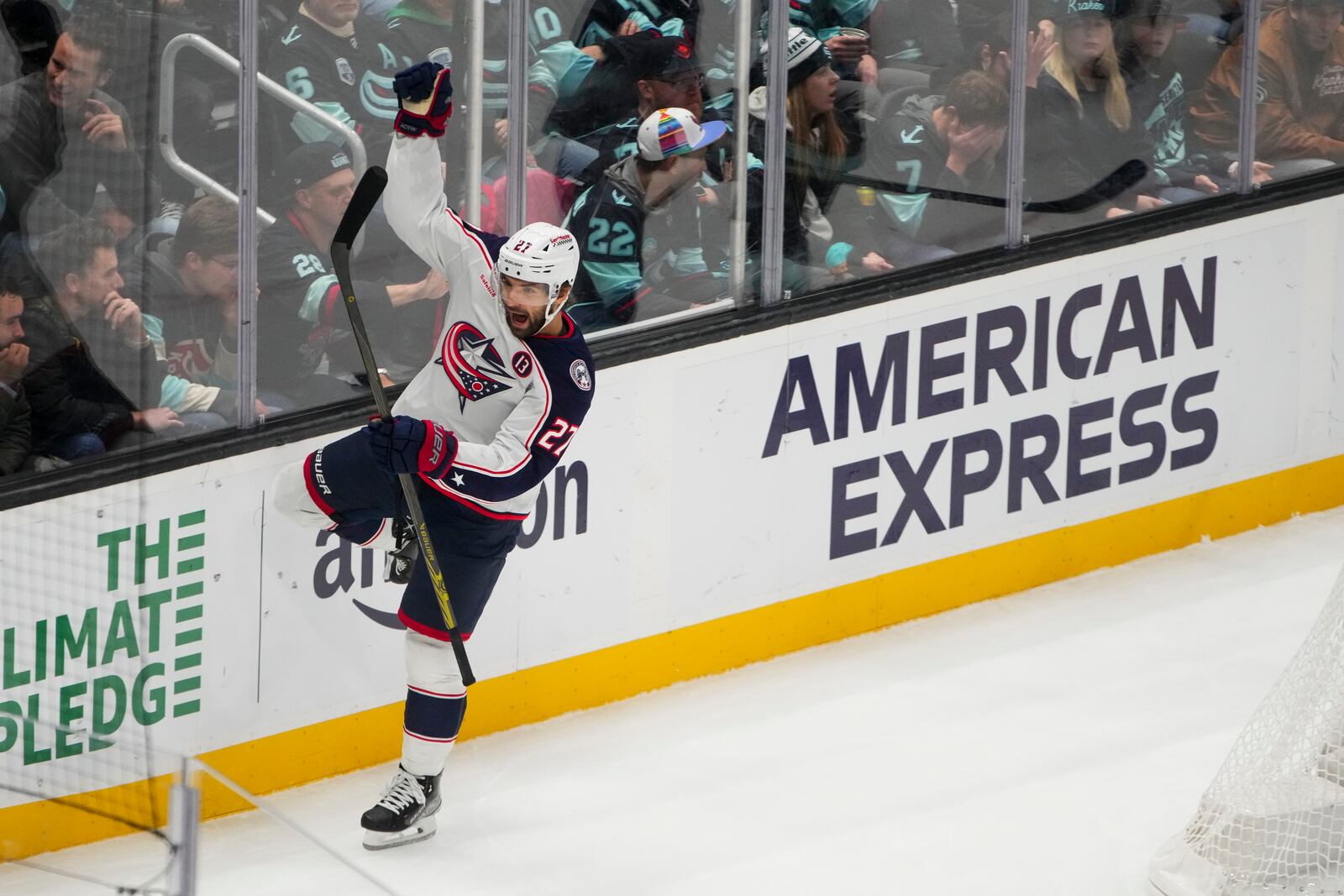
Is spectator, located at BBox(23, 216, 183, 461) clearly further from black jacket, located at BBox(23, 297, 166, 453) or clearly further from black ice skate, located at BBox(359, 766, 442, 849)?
black ice skate, located at BBox(359, 766, 442, 849)

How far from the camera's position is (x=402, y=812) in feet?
14.3

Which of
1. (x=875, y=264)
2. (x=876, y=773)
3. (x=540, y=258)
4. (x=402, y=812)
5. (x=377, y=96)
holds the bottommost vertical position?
(x=876, y=773)

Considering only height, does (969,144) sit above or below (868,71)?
below

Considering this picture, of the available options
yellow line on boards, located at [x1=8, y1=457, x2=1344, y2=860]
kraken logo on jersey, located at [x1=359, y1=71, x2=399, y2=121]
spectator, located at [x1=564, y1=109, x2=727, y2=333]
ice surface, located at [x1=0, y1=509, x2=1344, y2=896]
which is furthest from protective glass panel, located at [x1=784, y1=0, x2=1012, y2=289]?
kraken logo on jersey, located at [x1=359, y1=71, x2=399, y2=121]

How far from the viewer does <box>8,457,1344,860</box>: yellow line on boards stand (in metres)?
4.17

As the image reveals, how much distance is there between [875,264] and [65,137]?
230 cm

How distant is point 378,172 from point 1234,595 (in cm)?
302

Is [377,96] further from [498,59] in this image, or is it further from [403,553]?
[403,553]

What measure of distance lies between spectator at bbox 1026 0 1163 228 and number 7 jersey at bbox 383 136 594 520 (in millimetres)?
2078

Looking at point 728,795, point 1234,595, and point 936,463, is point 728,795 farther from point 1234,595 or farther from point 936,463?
point 1234,595

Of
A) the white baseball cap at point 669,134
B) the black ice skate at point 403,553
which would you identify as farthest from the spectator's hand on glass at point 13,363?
the white baseball cap at point 669,134

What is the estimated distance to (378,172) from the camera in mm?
4043

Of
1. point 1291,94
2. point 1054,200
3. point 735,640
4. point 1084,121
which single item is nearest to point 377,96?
point 735,640

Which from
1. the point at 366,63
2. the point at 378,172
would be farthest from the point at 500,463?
the point at 366,63
